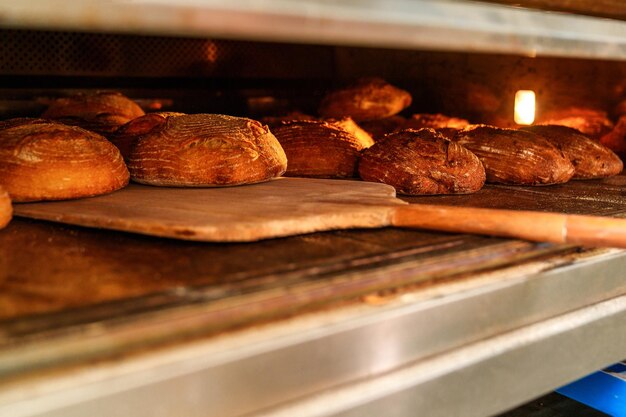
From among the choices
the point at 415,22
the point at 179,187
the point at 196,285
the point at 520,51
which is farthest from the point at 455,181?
the point at 196,285

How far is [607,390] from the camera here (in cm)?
155

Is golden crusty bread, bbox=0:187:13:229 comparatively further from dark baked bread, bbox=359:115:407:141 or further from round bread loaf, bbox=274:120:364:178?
dark baked bread, bbox=359:115:407:141

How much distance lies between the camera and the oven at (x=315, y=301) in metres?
0.71

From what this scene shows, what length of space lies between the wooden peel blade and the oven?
3 centimetres

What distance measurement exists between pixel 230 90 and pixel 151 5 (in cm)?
192

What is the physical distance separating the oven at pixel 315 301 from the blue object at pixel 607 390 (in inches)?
11.3

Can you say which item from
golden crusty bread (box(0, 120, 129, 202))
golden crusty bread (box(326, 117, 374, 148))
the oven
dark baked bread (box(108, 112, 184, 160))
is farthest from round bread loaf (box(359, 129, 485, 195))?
golden crusty bread (box(0, 120, 129, 202))

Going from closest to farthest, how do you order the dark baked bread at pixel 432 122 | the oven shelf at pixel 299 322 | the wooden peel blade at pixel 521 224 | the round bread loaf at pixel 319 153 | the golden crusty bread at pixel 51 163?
the oven shelf at pixel 299 322
the wooden peel blade at pixel 521 224
the golden crusty bread at pixel 51 163
the round bread loaf at pixel 319 153
the dark baked bread at pixel 432 122

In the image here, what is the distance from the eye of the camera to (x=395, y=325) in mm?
925

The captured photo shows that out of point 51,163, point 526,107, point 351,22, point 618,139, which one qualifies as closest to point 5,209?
point 51,163

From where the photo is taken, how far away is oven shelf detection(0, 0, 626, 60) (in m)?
0.84

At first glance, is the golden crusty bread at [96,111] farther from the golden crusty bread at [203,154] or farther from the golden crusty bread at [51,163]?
the golden crusty bread at [51,163]

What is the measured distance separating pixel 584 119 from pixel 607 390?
1.78m

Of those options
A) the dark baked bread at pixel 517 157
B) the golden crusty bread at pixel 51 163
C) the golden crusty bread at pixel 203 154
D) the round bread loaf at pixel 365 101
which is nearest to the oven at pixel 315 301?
the golden crusty bread at pixel 51 163
